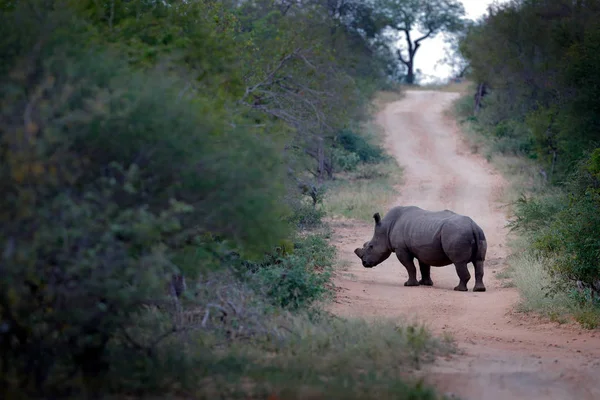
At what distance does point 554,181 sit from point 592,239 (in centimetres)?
1295

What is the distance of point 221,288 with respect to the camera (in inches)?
343

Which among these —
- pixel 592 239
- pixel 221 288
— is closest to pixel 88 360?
pixel 221 288

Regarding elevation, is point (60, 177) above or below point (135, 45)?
below

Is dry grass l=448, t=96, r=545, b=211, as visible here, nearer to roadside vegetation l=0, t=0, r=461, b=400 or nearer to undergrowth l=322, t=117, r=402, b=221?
undergrowth l=322, t=117, r=402, b=221

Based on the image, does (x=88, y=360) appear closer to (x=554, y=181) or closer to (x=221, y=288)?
(x=221, y=288)

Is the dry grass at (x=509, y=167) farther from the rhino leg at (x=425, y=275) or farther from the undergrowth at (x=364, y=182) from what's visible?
the rhino leg at (x=425, y=275)

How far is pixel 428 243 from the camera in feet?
45.2

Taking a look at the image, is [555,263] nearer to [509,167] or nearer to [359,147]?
[509,167]

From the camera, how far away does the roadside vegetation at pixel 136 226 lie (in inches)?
207

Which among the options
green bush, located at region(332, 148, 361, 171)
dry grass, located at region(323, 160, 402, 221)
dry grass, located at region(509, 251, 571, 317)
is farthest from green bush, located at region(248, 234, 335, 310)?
green bush, located at region(332, 148, 361, 171)

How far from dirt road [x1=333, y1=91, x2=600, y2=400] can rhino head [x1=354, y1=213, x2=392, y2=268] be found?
1.00ft

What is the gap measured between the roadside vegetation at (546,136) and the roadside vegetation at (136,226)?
12.9ft

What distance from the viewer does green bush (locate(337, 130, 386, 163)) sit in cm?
3216

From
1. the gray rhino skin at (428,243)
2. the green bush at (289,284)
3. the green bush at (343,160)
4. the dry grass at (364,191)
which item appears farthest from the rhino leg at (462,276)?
the green bush at (343,160)
